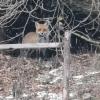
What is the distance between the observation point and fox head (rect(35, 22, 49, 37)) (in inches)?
475

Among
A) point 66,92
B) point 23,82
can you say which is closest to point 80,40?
point 23,82

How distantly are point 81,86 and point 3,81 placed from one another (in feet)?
6.98

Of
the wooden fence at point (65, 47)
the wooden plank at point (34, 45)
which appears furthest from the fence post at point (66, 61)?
the wooden plank at point (34, 45)

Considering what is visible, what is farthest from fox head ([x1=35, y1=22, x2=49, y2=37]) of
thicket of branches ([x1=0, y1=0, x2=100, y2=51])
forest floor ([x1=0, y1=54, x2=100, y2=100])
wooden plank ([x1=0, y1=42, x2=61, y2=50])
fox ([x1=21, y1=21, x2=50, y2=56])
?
wooden plank ([x1=0, y1=42, x2=61, y2=50])

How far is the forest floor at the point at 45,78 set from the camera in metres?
8.41

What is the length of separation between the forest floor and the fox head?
835mm

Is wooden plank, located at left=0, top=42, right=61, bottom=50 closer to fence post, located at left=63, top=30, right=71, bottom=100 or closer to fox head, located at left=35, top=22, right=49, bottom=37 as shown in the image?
fence post, located at left=63, top=30, right=71, bottom=100

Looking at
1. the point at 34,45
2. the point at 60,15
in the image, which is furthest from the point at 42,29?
the point at 34,45

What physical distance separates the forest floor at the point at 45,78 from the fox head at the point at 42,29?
83cm

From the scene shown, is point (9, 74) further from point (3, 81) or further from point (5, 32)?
point (5, 32)

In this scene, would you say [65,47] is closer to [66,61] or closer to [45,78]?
[66,61]

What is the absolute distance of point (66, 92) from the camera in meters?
6.70

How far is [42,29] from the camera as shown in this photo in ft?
40.0

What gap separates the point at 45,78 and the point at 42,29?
2430 mm
